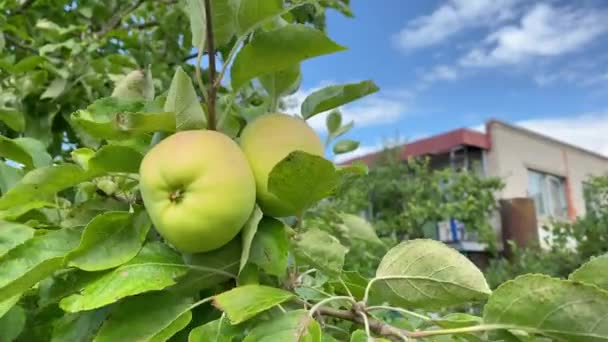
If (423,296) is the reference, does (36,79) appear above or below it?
above

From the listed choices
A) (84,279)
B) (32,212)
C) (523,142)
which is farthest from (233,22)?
(523,142)

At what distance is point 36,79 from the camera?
5.21 feet

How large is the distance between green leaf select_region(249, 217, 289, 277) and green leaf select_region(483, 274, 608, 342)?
0.19m

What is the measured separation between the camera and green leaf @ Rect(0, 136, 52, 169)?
0.80m

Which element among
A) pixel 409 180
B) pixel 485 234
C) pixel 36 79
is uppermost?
pixel 36 79

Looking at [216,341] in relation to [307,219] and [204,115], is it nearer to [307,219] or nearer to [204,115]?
[204,115]

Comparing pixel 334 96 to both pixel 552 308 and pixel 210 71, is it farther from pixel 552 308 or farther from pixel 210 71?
pixel 552 308

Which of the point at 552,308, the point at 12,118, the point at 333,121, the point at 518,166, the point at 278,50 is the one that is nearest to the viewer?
the point at 552,308

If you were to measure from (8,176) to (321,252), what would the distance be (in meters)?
0.48

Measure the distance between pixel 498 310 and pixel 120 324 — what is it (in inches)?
13.0

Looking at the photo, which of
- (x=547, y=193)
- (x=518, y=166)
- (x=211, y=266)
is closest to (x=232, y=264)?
(x=211, y=266)

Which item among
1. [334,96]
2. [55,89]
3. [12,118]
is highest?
[55,89]

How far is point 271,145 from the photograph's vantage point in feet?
2.00

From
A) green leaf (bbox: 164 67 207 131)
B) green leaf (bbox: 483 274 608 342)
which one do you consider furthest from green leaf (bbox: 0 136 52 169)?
green leaf (bbox: 483 274 608 342)
